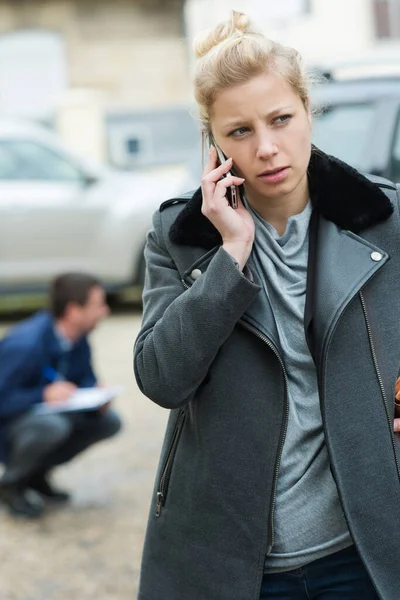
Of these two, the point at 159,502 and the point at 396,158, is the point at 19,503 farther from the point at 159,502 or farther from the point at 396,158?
the point at 159,502

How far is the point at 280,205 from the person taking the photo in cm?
221

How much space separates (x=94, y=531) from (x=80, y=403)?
1.97 ft

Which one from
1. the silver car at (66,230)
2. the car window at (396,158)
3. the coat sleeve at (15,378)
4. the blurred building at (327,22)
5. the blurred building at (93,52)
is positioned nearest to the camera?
the car window at (396,158)

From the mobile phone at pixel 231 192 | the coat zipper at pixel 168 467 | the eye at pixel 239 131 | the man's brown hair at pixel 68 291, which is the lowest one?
the man's brown hair at pixel 68 291

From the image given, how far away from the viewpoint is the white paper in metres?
5.26

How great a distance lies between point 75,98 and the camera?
19156mm

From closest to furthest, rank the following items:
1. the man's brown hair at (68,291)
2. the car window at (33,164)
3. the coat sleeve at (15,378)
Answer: the coat sleeve at (15,378) < the man's brown hair at (68,291) < the car window at (33,164)

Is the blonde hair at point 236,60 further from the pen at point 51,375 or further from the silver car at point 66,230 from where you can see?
the silver car at point 66,230

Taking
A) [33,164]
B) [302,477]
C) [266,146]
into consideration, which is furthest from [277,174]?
[33,164]

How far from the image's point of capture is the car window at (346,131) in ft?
17.3

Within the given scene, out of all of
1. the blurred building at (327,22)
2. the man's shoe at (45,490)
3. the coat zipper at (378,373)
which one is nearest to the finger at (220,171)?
the coat zipper at (378,373)

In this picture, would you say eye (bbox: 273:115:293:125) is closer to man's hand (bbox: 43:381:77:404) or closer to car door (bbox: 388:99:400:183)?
car door (bbox: 388:99:400:183)

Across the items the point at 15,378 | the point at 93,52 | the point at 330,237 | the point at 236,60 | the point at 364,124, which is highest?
the point at 236,60

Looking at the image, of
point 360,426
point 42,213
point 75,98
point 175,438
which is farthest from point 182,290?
point 75,98
